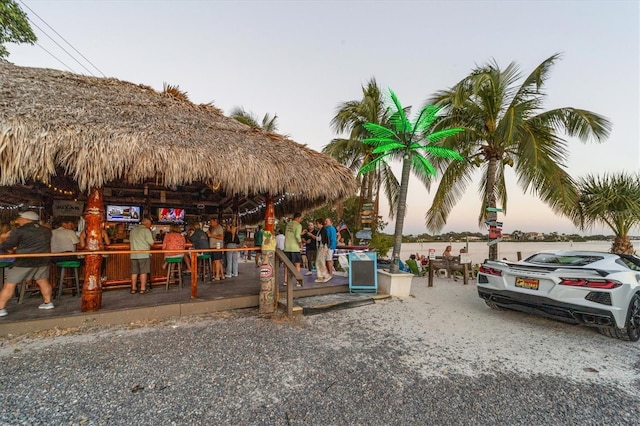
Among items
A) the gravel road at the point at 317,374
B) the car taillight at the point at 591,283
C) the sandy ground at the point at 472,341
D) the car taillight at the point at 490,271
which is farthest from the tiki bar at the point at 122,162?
the car taillight at the point at 591,283

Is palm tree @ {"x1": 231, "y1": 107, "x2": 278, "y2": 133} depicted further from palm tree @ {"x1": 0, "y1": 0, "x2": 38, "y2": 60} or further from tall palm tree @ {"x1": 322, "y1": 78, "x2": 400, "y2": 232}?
palm tree @ {"x1": 0, "y1": 0, "x2": 38, "y2": 60}

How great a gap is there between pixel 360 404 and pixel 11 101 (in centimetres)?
656

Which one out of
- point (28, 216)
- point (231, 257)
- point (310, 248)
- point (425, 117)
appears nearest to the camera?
point (28, 216)

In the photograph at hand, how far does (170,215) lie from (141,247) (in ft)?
13.4

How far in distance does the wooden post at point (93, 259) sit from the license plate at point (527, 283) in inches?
277

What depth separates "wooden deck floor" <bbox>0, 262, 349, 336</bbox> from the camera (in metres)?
4.14

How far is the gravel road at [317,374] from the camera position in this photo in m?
2.38

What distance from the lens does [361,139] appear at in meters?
15.4

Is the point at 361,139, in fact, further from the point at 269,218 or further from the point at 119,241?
the point at 119,241

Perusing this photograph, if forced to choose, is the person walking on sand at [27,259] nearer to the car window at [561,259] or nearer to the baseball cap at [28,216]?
the baseball cap at [28,216]

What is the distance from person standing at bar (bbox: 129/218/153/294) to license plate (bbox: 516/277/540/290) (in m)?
6.89

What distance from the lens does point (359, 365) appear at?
3.27 m

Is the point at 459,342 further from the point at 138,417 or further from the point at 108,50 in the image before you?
the point at 108,50

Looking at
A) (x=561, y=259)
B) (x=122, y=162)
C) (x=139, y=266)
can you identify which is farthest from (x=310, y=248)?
(x=561, y=259)
